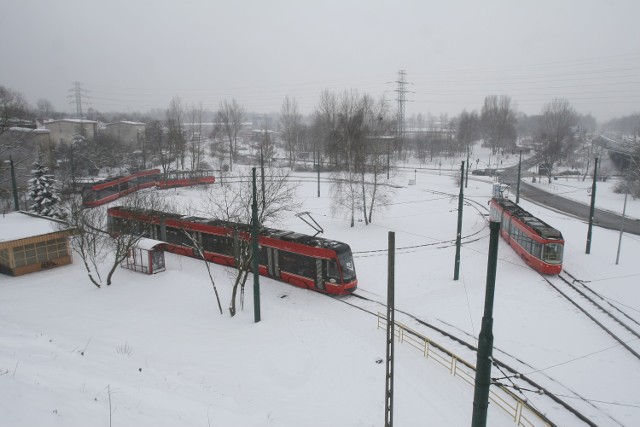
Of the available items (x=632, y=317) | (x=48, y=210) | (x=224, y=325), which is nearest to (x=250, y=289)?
(x=224, y=325)

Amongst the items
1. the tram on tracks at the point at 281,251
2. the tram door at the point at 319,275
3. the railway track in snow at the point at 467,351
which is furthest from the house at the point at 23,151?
the railway track in snow at the point at 467,351

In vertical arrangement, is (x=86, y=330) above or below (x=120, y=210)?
below

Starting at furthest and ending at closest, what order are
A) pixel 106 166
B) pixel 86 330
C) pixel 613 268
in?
1. pixel 106 166
2. pixel 613 268
3. pixel 86 330

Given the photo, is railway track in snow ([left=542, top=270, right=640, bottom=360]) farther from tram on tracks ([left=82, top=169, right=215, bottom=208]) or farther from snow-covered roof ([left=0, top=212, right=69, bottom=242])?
tram on tracks ([left=82, top=169, right=215, bottom=208])

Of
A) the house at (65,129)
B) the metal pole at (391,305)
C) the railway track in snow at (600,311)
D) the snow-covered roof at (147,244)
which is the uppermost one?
the house at (65,129)

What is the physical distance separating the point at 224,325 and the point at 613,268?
21.8 metres

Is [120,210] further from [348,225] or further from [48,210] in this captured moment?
[348,225]

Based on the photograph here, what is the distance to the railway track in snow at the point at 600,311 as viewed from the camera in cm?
1603

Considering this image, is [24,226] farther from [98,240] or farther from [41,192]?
[41,192]

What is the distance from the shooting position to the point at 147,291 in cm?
2095

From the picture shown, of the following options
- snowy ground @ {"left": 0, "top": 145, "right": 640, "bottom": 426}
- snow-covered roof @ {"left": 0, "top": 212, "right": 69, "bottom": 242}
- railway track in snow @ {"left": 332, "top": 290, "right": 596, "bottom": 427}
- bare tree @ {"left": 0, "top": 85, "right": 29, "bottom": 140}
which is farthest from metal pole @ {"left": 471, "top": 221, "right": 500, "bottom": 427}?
bare tree @ {"left": 0, "top": 85, "right": 29, "bottom": 140}

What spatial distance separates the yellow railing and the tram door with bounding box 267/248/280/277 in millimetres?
6320

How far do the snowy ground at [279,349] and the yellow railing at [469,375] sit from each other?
13.1 inches

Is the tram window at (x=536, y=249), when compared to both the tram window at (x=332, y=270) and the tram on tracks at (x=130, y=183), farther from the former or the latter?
the tram on tracks at (x=130, y=183)
